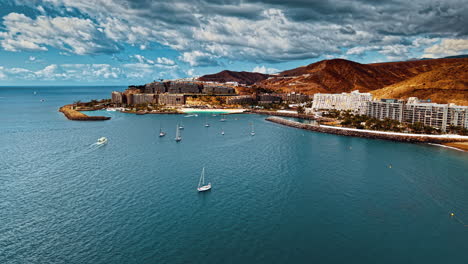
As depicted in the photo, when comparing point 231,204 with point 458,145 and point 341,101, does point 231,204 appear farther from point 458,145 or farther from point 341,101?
point 341,101

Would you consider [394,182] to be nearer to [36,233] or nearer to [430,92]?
[36,233]

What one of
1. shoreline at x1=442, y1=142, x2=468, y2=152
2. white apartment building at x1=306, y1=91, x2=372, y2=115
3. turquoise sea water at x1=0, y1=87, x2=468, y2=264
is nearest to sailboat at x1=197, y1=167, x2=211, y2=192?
turquoise sea water at x1=0, y1=87, x2=468, y2=264

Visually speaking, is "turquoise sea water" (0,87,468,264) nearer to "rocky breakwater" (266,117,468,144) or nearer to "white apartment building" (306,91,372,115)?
"rocky breakwater" (266,117,468,144)

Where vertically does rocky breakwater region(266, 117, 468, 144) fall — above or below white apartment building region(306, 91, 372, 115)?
below

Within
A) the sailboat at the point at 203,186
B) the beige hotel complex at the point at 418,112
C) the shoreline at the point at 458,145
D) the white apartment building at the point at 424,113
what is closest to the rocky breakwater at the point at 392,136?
the shoreline at the point at 458,145

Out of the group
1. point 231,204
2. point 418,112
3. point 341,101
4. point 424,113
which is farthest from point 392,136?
point 341,101

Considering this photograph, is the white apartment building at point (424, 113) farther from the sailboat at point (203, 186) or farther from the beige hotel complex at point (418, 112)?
the sailboat at point (203, 186)

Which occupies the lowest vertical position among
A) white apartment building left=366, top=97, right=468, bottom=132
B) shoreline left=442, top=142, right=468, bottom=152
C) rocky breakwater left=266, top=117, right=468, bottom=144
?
shoreline left=442, top=142, right=468, bottom=152
